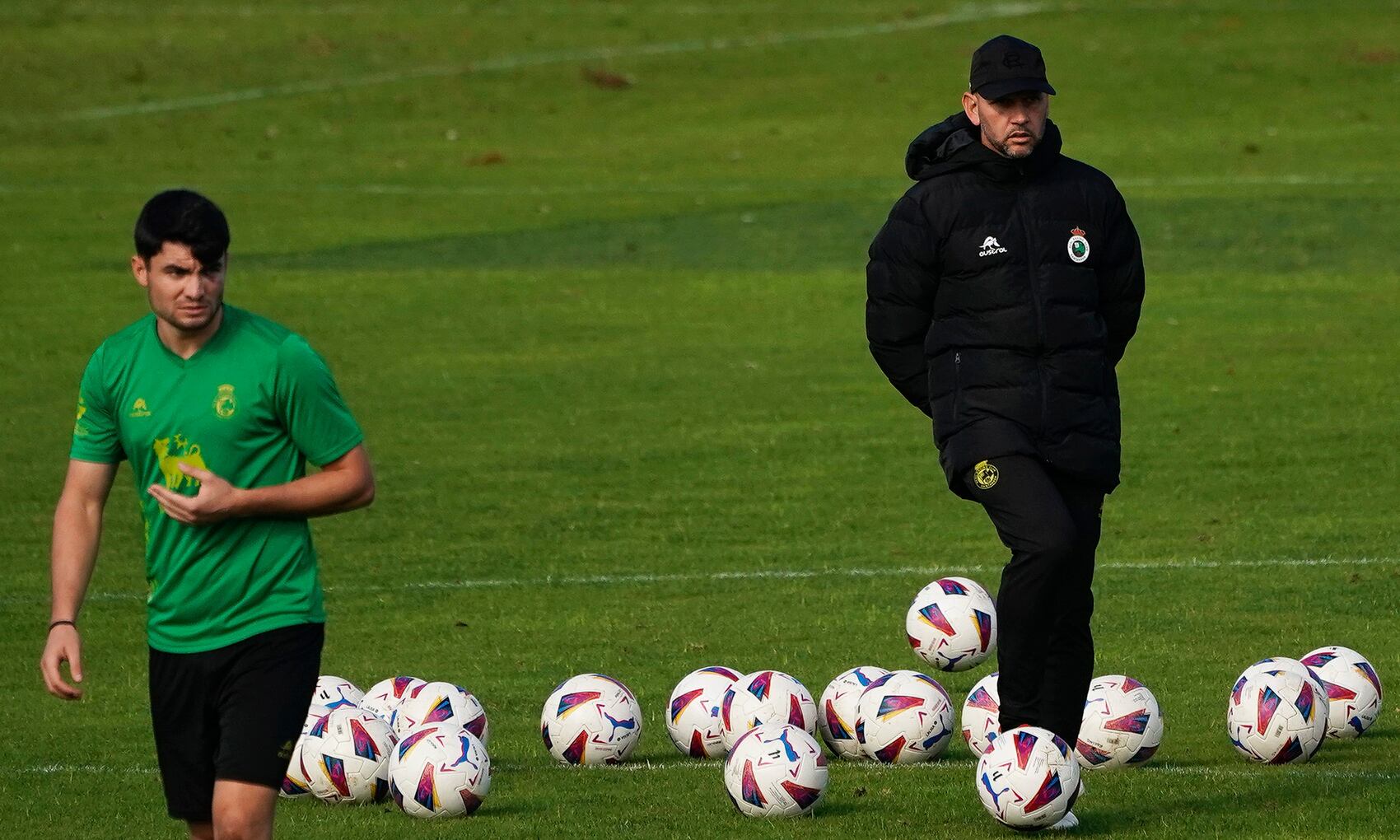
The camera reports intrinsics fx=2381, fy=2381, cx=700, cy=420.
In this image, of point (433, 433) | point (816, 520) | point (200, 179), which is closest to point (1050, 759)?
point (816, 520)

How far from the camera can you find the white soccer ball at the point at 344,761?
865cm

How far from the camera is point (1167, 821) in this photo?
8.09 m

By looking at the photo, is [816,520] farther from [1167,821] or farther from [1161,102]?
[1161,102]

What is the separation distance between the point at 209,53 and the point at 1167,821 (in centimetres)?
3861

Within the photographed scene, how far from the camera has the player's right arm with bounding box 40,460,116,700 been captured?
6.36 m

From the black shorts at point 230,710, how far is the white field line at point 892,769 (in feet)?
9.45

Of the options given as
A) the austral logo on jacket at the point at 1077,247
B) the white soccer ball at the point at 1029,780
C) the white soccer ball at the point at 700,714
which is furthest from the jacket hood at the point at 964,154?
the white soccer ball at the point at 700,714

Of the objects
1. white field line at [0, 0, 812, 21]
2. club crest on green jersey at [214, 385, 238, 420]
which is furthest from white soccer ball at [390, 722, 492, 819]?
white field line at [0, 0, 812, 21]

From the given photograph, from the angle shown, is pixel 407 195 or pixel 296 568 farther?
pixel 407 195

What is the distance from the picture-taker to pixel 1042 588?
25.7 feet

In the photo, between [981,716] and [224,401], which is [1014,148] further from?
[224,401]

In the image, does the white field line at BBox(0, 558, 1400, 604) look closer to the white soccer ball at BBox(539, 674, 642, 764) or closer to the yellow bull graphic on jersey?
the white soccer ball at BBox(539, 674, 642, 764)

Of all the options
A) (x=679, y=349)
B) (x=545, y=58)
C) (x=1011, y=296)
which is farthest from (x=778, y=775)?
(x=545, y=58)

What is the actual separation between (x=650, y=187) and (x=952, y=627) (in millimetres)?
23006
